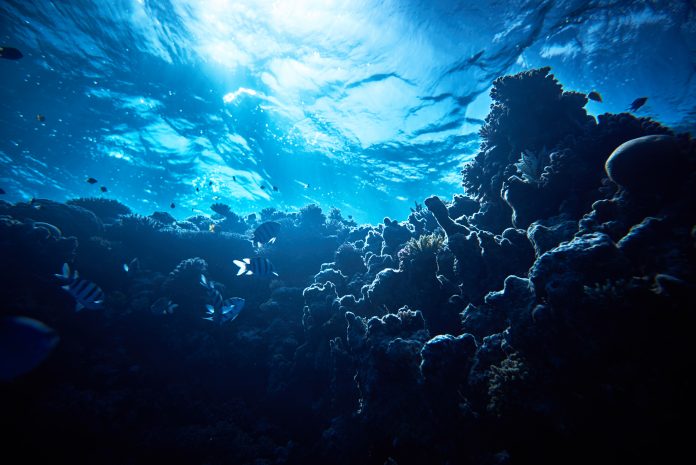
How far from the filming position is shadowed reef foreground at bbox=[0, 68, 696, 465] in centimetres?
320

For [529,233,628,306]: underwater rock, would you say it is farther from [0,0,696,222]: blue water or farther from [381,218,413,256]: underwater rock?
[0,0,696,222]: blue water

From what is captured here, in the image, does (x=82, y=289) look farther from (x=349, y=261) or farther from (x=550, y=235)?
(x=550, y=235)

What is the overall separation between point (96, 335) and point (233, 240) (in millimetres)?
5731

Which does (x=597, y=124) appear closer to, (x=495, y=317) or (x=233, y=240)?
(x=495, y=317)

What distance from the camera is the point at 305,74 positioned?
43.4 ft

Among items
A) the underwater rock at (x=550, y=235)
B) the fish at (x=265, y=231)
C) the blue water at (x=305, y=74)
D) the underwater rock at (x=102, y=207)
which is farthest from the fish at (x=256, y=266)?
the underwater rock at (x=102, y=207)

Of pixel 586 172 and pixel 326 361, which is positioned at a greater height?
pixel 586 172

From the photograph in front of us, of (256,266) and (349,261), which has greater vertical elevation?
(349,261)

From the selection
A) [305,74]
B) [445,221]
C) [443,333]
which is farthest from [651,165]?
[305,74]

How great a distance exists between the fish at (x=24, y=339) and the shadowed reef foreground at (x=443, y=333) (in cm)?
375

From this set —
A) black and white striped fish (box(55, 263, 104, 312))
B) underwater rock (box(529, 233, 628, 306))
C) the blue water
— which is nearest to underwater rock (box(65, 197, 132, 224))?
the blue water

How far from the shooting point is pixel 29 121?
17.8m

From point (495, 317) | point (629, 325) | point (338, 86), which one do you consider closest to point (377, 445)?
point (495, 317)

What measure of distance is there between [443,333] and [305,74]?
12.9 metres
